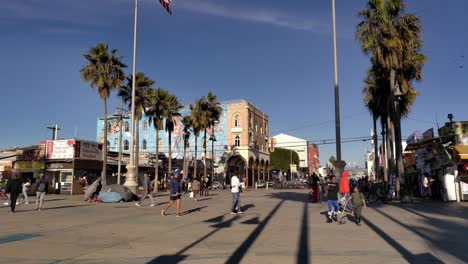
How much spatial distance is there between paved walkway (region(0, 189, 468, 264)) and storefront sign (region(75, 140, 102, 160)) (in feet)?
75.6

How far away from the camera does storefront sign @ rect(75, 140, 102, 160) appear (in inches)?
1428

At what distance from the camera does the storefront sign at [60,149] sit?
35.9 meters

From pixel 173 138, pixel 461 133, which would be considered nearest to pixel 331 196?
pixel 461 133

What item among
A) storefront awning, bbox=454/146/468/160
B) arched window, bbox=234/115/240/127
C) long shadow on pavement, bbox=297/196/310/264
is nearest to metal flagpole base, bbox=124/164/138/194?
long shadow on pavement, bbox=297/196/310/264

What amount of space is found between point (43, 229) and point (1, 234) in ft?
3.89

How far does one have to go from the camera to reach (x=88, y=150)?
37781 mm

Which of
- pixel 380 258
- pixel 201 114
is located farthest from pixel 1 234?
pixel 201 114

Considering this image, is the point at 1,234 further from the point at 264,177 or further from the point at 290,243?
the point at 264,177

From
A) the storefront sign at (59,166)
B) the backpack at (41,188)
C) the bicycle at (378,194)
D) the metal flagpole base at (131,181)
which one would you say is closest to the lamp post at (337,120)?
the bicycle at (378,194)

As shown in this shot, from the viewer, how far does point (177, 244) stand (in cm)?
915

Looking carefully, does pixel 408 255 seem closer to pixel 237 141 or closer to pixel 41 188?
pixel 41 188

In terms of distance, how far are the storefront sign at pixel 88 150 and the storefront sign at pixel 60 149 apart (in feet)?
1.62

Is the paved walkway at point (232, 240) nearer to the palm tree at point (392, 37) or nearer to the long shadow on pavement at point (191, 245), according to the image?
the long shadow on pavement at point (191, 245)

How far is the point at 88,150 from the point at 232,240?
3108cm
